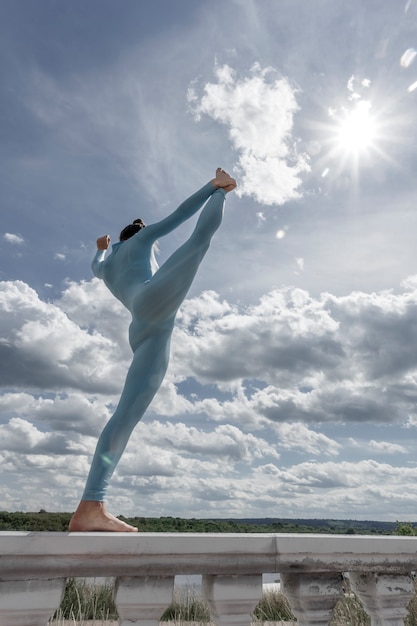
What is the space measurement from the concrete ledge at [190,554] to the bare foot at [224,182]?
2.42 m

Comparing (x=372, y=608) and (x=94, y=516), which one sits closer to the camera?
(x=372, y=608)

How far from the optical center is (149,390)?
3.22 metres

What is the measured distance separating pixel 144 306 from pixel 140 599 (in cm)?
179

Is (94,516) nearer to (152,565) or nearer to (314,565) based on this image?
(152,565)

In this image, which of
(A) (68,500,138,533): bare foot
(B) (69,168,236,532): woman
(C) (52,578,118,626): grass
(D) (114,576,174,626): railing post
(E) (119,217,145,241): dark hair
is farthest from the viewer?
(C) (52,578,118,626): grass

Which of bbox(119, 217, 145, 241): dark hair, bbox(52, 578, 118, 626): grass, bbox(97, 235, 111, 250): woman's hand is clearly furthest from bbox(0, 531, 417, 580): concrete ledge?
bbox(52, 578, 118, 626): grass

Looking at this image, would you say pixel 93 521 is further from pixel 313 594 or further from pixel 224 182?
pixel 224 182

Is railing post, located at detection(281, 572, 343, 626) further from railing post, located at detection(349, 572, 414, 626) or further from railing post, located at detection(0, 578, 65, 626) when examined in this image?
railing post, located at detection(0, 578, 65, 626)

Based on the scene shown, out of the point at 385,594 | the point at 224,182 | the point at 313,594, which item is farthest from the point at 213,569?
the point at 224,182

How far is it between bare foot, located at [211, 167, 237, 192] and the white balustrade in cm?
242


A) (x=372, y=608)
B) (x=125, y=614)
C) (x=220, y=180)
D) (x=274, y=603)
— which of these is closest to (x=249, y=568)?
(x=125, y=614)

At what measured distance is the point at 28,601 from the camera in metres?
1.97

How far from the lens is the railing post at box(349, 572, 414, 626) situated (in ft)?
8.31

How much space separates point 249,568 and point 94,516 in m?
0.99
